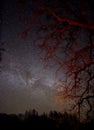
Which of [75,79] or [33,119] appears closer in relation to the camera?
[75,79]

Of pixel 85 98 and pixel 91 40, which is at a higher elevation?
pixel 91 40

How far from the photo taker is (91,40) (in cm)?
965

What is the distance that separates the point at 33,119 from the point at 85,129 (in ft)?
17.9

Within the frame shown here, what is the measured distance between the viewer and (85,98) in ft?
28.2

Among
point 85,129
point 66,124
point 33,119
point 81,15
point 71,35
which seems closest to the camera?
point 81,15

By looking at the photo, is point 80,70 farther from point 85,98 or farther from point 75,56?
point 85,98

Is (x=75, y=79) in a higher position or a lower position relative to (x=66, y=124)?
higher

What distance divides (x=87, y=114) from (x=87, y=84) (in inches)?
47.4

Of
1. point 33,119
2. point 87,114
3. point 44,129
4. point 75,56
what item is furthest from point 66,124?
point 75,56

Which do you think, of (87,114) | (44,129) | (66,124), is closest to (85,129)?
(66,124)

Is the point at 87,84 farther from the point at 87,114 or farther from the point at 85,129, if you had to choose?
the point at 85,129

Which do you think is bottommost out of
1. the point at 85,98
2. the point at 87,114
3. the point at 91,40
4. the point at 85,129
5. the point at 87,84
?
the point at 85,129

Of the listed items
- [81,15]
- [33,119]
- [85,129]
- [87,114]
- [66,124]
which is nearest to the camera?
[87,114]

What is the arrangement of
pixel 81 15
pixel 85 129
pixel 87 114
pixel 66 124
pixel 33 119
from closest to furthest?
pixel 87 114 → pixel 81 15 → pixel 66 124 → pixel 85 129 → pixel 33 119
